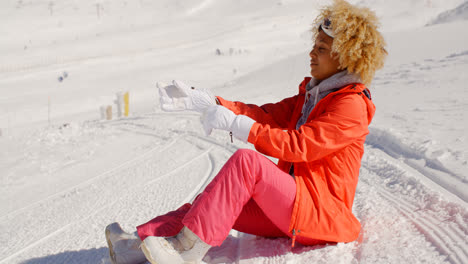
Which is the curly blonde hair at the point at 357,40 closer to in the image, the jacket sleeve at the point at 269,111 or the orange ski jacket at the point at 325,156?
the orange ski jacket at the point at 325,156

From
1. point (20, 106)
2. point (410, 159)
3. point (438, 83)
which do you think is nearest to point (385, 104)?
point (438, 83)

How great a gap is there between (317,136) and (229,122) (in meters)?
0.43

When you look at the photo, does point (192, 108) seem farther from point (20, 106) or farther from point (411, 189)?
point (20, 106)

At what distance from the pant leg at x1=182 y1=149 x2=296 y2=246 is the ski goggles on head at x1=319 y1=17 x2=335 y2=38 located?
76cm

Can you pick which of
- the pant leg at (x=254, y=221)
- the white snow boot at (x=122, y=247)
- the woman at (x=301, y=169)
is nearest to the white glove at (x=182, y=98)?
the woman at (x=301, y=169)

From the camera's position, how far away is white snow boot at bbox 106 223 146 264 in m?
2.12

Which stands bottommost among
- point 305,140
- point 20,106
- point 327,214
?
point 20,106

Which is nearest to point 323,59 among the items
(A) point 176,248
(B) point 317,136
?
(B) point 317,136

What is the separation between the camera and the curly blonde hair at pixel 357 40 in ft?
6.84

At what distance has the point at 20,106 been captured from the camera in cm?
1505

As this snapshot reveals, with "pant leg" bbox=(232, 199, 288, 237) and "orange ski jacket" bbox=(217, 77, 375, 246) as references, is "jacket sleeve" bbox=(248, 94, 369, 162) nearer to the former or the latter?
"orange ski jacket" bbox=(217, 77, 375, 246)

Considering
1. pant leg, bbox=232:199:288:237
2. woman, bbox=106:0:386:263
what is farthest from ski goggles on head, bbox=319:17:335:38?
pant leg, bbox=232:199:288:237

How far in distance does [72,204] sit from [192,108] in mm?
1968

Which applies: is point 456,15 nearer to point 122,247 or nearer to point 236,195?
point 236,195
